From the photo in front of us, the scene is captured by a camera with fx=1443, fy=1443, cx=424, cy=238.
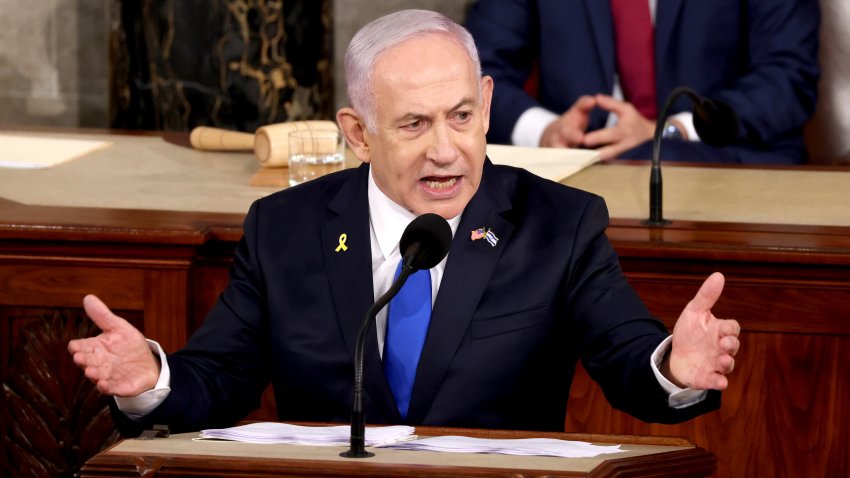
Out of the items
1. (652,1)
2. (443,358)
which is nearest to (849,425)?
(443,358)

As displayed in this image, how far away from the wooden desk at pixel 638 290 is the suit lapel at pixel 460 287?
51 cm

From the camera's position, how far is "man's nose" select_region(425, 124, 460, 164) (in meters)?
1.96

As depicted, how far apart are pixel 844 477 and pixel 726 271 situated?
0.41 metres

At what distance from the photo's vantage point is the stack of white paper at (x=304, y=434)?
5.41ft

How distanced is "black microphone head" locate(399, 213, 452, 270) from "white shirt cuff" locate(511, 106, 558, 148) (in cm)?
243

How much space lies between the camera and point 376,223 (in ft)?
Result: 6.95

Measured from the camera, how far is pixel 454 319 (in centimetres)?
200

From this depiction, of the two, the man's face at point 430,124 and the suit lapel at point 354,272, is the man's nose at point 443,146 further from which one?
the suit lapel at point 354,272

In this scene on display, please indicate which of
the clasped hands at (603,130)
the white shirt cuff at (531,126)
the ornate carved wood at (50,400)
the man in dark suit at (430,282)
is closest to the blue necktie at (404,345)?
the man in dark suit at (430,282)

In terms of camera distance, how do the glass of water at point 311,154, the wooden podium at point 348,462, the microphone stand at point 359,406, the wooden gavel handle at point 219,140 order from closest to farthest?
the wooden podium at point 348,462 → the microphone stand at point 359,406 → the glass of water at point 311,154 → the wooden gavel handle at point 219,140

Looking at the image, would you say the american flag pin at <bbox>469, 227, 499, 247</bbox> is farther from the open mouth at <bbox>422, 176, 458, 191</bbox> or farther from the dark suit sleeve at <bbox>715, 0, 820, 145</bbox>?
the dark suit sleeve at <bbox>715, 0, 820, 145</bbox>

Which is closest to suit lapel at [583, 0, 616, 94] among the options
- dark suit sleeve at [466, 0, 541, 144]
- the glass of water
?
dark suit sleeve at [466, 0, 541, 144]

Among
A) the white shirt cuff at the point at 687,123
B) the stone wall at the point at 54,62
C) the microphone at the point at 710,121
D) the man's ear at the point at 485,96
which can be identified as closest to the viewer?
the man's ear at the point at 485,96

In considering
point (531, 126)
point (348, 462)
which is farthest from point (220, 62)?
point (348, 462)
